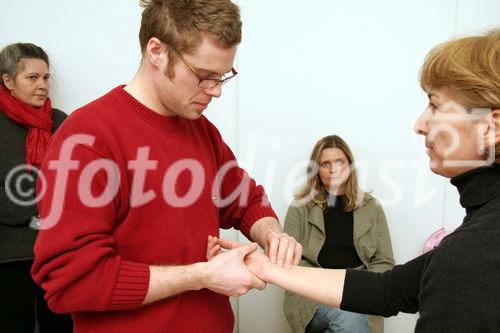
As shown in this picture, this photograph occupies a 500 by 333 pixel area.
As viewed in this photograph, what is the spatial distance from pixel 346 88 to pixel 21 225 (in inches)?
75.1

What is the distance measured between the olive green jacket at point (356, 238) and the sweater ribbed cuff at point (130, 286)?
1.59m

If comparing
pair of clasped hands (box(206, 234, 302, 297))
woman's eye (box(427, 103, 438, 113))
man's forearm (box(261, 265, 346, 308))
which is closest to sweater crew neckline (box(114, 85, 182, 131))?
pair of clasped hands (box(206, 234, 302, 297))

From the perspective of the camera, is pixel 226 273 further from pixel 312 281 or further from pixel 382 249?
pixel 382 249

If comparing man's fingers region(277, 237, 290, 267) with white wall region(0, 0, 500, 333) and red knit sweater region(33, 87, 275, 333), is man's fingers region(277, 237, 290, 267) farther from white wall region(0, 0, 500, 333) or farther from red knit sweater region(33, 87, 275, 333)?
white wall region(0, 0, 500, 333)

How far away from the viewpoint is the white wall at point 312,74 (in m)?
2.61

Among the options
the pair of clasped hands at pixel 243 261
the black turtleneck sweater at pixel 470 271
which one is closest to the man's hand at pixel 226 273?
the pair of clasped hands at pixel 243 261

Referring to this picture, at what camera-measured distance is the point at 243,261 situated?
1.30 m

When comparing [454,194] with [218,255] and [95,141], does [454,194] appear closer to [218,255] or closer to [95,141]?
[218,255]

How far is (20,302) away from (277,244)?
149 centimetres

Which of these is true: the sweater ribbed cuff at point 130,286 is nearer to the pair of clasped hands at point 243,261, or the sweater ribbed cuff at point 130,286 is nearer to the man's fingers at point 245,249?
the pair of clasped hands at point 243,261

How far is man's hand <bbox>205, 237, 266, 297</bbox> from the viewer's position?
1.11 m

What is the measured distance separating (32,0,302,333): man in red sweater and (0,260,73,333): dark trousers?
1241 mm

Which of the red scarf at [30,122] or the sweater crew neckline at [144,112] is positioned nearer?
the sweater crew neckline at [144,112]

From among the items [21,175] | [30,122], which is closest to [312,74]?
[30,122]
